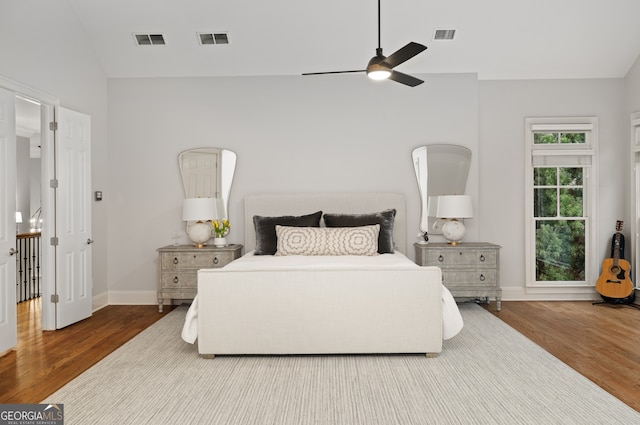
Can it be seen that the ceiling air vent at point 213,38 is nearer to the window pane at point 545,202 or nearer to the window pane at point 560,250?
the window pane at point 545,202

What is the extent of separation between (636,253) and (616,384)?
3.15 meters

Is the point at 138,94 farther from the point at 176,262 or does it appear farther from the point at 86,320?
the point at 86,320

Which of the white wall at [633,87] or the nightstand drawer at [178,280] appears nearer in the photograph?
the nightstand drawer at [178,280]

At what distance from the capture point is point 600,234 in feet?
18.7

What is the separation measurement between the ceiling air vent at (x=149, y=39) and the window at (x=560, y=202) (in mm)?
4461

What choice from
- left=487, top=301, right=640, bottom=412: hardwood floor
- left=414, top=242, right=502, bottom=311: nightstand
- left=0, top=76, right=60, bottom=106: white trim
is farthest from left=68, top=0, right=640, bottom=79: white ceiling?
left=487, top=301, right=640, bottom=412: hardwood floor

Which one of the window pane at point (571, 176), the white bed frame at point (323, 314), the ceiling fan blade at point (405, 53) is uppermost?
the ceiling fan blade at point (405, 53)

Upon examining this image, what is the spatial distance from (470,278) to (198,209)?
10.4 ft

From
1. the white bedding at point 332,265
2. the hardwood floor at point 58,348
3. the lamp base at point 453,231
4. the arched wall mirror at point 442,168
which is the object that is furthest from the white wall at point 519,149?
the hardwood floor at point 58,348

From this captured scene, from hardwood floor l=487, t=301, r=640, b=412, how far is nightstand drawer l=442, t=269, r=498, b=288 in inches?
13.0

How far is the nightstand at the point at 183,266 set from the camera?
5199mm

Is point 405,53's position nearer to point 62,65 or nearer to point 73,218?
point 62,65

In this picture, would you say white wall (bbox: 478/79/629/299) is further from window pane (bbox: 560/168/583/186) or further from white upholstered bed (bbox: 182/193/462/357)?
white upholstered bed (bbox: 182/193/462/357)

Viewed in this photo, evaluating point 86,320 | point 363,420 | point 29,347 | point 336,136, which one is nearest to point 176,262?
point 86,320
